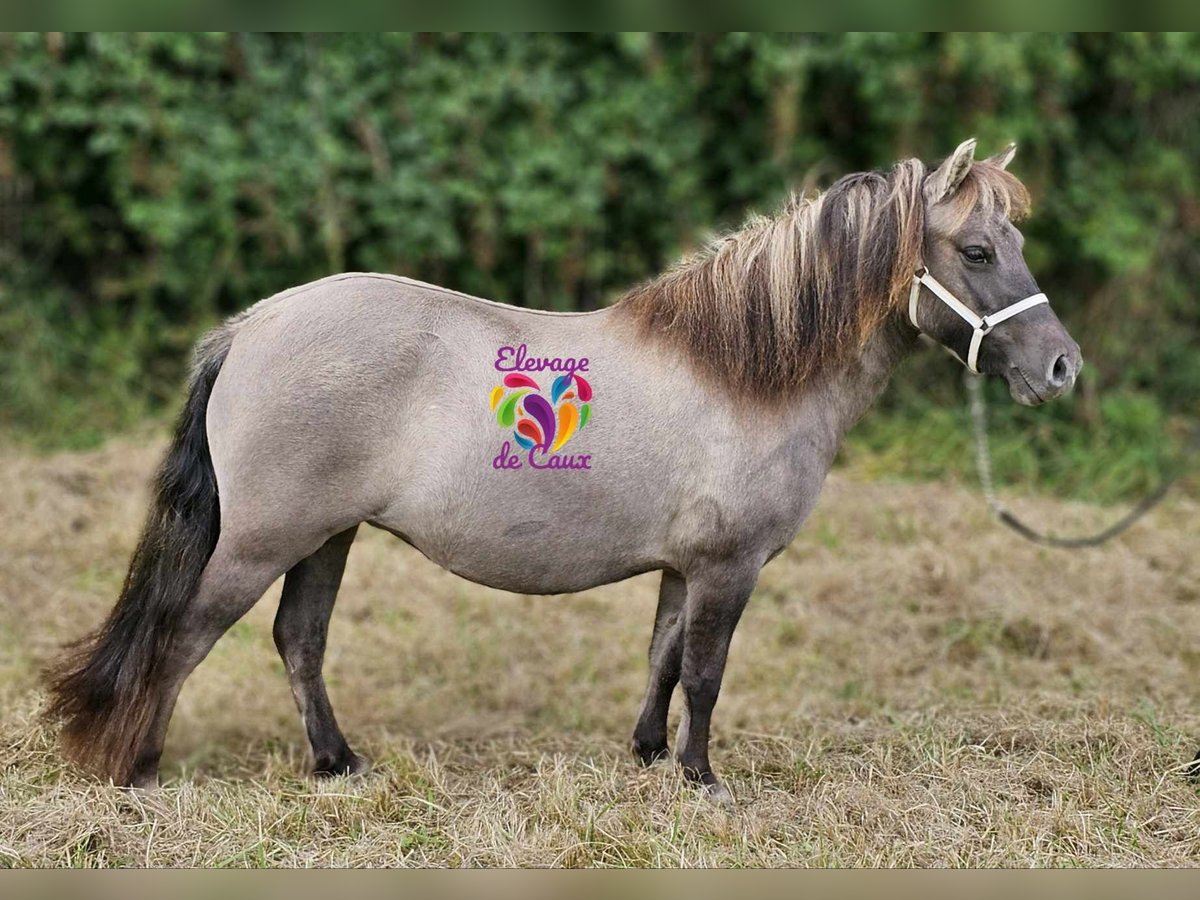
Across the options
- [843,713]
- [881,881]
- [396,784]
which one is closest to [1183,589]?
[843,713]

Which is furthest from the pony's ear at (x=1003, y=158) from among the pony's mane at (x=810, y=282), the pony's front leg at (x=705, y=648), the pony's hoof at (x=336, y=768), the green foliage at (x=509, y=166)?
the green foliage at (x=509, y=166)

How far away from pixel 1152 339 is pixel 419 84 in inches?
218

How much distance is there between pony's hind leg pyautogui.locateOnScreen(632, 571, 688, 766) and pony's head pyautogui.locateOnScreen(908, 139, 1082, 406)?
4.17ft

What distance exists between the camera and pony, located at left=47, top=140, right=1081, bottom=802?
3.76 metres

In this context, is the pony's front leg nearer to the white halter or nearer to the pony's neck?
the pony's neck

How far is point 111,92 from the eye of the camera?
26.1ft

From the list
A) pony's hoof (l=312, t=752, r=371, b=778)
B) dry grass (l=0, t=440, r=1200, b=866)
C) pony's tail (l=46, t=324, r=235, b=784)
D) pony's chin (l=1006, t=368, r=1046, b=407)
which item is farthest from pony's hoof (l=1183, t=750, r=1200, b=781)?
pony's tail (l=46, t=324, r=235, b=784)

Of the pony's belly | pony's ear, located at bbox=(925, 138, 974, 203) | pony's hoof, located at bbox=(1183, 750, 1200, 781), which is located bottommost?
pony's hoof, located at bbox=(1183, 750, 1200, 781)

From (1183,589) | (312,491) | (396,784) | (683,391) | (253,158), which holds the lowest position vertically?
(396,784)

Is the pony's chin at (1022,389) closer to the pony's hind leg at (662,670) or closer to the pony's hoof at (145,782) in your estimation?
the pony's hind leg at (662,670)

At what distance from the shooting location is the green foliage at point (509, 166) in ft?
26.2

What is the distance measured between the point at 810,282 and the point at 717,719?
85.8 inches

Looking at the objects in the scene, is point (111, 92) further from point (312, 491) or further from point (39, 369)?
point (312, 491)

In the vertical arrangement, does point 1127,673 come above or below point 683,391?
below
